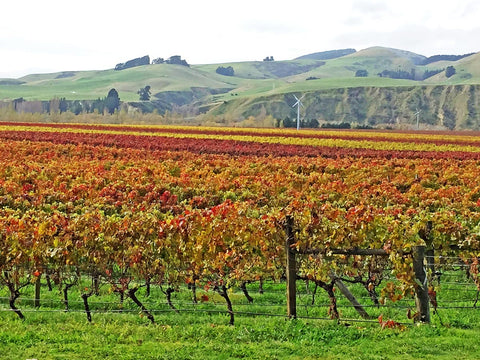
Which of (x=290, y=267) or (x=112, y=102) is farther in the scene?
(x=112, y=102)

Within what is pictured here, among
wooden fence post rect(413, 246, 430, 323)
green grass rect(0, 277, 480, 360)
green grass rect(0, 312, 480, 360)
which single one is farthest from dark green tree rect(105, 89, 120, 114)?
wooden fence post rect(413, 246, 430, 323)

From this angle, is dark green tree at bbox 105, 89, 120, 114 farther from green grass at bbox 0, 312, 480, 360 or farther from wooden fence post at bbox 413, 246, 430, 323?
wooden fence post at bbox 413, 246, 430, 323

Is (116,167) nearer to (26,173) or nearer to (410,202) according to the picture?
(26,173)

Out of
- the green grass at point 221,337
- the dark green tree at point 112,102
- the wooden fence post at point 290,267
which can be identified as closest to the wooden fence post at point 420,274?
the green grass at point 221,337

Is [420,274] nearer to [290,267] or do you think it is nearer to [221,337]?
[290,267]

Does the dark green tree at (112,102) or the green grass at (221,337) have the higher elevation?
the dark green tree at (112,102)

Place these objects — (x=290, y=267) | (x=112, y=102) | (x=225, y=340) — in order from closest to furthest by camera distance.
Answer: (x=225, y=340) < (x=290, y=267) < (x=112, y=102)

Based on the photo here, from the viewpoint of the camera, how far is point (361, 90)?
194125mm

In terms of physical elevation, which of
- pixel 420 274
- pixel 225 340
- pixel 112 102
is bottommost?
pixel 225 340

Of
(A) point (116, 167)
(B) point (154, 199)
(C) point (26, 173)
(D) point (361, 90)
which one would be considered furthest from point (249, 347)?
(D) point (361, 90)

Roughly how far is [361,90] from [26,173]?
178358 millimetres

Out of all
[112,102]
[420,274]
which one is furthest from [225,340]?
[112,102]

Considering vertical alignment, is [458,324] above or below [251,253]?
below

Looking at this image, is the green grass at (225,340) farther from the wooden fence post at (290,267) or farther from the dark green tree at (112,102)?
the dark green tree at (112,102)
